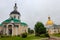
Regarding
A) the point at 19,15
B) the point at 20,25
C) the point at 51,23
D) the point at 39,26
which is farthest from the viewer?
the point at 51,23

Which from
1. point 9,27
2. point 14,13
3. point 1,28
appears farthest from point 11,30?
point 14,13

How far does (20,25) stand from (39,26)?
32.2ft

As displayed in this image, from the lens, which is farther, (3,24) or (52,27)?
(52,27)

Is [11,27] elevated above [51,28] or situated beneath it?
situated beneath

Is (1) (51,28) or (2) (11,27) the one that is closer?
(2) (11,27)

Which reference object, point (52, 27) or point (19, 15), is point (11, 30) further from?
point (52, 27)

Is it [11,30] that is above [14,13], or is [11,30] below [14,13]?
below

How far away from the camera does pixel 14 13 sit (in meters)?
69.3

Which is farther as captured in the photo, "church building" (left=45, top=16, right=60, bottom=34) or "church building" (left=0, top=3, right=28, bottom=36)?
"church building" (left=45, top=16, right=60, bottom=34)

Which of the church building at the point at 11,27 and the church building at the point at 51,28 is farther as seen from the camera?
the church building at the point at 51,28

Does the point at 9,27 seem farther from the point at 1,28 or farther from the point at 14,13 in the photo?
the point at 14,13

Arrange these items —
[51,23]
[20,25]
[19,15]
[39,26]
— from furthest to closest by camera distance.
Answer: [51,23] < [19,15] < [20,25] < [39,26]

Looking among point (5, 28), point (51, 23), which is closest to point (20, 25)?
point (5, 28)

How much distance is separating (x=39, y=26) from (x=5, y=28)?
50.3ft
